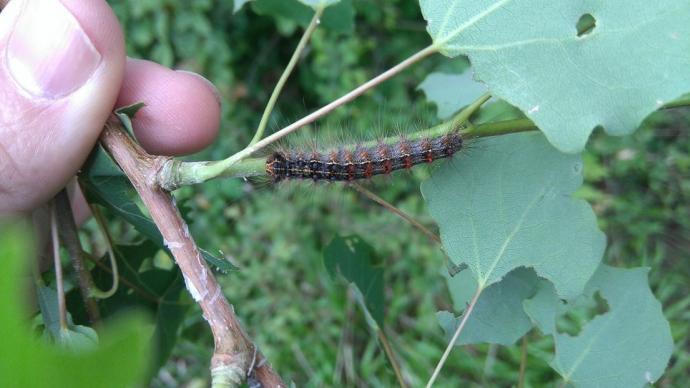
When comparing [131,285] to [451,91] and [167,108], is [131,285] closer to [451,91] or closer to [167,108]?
[167,108]

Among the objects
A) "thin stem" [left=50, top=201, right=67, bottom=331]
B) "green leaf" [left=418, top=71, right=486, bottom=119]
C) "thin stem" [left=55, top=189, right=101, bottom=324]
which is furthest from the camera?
"green leaf" [left=418, top=71, right=486, bottom=119]

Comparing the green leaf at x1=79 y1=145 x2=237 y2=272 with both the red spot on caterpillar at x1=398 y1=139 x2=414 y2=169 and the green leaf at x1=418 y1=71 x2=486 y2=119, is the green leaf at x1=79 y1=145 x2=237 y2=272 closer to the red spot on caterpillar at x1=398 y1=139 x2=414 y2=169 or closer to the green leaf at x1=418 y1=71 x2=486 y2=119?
the red spot on caterpillar at x1=398 y1=139 x2=414 y2=169

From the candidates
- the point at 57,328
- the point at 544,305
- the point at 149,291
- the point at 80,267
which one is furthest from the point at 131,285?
the point at 544,305

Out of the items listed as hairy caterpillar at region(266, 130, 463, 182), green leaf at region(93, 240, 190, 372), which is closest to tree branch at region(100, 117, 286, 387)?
hairy caterpillar at region(266, 130, 463, 182)

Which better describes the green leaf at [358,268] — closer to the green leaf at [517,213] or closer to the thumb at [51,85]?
the green leaf at [517,213]

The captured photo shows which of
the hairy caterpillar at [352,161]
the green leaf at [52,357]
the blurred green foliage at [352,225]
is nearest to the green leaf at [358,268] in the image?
the hairy caterpillar at [352,161]

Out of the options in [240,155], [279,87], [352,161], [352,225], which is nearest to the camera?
[240,155]
